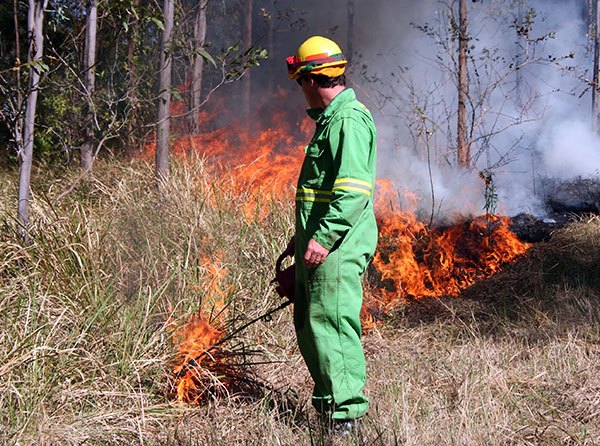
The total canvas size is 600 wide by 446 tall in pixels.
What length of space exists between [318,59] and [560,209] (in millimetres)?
6776

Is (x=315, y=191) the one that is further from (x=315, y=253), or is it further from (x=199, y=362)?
(x=199, y=362)

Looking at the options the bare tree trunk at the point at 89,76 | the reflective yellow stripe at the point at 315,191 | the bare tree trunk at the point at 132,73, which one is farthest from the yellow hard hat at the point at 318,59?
the bare tree trunk at the point at 132,73

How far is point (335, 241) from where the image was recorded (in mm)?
3107

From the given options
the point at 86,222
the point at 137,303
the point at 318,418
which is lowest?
the point at 318,418

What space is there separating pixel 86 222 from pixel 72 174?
3.07m

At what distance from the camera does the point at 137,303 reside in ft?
13.5

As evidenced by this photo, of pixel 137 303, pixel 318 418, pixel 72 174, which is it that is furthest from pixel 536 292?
pixel 72 174

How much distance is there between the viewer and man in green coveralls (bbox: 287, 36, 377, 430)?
320 centimetres

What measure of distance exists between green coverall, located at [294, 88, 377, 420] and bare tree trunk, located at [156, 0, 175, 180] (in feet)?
12.6

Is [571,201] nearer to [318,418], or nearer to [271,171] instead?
[271,171]

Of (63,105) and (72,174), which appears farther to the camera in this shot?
(63,105)

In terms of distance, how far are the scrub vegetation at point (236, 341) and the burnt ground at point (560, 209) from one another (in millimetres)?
1422

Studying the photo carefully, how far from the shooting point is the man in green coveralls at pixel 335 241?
320 cm

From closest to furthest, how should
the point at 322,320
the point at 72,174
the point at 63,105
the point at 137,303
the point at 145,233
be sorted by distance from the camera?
the point at 322,320 < the point at 137,303 < the point at 145,233 < the point at 72,174 < the point at 63,105
